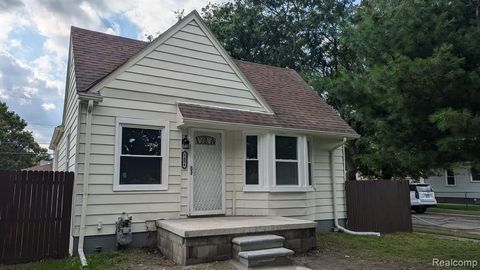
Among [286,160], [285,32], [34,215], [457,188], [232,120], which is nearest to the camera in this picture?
[34,215]

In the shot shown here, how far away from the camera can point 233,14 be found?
21266 millimetres

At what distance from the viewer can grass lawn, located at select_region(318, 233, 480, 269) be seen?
23.0ft

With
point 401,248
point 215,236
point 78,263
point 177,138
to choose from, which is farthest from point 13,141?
point 401,248

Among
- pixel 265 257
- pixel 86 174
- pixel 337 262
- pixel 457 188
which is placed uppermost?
pixel 86 174

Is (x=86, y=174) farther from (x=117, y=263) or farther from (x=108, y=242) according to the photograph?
(x=117, y=263)

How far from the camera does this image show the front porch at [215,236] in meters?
5.86

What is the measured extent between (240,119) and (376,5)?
375 centimetres

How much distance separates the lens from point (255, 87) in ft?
32.2

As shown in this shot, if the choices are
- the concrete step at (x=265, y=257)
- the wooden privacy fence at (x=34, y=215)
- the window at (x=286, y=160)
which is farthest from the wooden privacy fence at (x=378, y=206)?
the wooden privacy fence at (x=34, y=215)

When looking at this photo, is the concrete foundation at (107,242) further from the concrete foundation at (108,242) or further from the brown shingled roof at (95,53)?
the brown shingled roof at (95,53)

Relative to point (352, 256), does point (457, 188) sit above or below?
above

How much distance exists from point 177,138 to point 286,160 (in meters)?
2.82

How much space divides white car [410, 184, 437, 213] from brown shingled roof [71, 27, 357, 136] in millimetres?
10691

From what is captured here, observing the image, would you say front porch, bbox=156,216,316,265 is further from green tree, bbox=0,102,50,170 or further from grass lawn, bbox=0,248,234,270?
green tree, bbox=0,102,50,170
